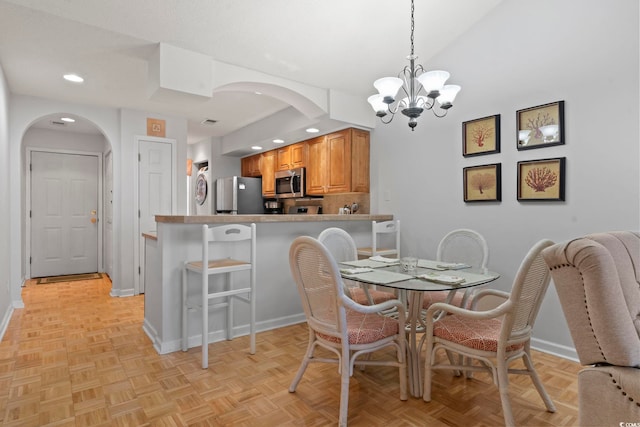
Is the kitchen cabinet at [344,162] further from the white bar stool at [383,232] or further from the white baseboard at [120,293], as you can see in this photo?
the white baseboard at [120,293]

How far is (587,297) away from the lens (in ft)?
3.53

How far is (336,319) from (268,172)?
421cm

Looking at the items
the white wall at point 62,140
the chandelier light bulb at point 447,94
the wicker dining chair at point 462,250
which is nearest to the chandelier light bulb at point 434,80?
the chandelier light bulb at point 447,94

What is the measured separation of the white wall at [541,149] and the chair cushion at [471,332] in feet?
3.86

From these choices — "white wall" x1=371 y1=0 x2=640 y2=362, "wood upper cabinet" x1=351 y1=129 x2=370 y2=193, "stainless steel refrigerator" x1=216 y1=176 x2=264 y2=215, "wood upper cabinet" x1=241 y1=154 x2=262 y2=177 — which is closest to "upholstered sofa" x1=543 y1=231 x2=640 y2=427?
"white wall" x1=371 y1=0 x2=640 y2=362

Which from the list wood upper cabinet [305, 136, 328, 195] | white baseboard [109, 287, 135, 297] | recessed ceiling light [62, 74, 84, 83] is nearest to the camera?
recessed ceiling light [62, 74, 84, 83]

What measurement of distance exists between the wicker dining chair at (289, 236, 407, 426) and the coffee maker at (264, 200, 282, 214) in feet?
12.9

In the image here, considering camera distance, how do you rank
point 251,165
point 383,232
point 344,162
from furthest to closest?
point 251,165
point 344,162
point 383,232

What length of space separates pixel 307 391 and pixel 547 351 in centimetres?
195

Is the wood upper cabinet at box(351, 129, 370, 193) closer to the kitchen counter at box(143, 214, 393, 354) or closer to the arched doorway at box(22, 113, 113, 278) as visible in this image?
the kitchen counter at box(143, 214, 393, 354)

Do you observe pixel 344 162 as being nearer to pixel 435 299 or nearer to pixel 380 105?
pixel 380 105

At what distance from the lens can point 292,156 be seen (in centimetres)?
515

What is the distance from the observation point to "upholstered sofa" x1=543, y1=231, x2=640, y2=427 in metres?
1.01

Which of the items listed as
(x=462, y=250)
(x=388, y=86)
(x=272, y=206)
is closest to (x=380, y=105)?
(x=388, y=86)
